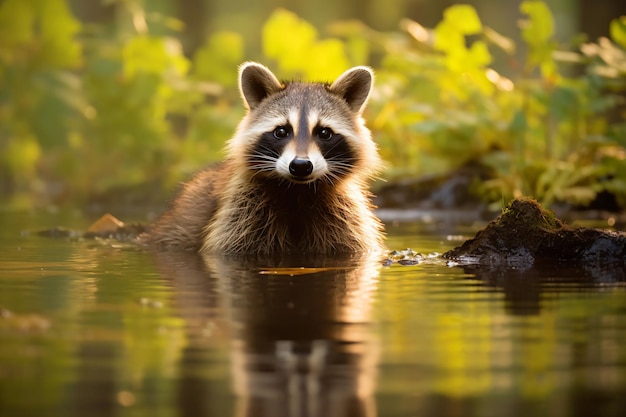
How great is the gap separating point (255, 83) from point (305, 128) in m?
0.69

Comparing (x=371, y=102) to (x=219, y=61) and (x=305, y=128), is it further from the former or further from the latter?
(x=305, y=128)

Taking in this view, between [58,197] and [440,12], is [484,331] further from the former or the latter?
[440,12]

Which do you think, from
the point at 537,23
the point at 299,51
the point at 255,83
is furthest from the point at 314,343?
the point at 299,51

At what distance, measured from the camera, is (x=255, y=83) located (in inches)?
283

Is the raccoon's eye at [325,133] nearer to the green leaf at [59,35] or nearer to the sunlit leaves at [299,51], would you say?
the sunlit leaves at [299,51]

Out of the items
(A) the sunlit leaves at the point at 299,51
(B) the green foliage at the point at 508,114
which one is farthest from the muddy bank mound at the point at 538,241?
(A) the sunlit leaves at the point at 299,51

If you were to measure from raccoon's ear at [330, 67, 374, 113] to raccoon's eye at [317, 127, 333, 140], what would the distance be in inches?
17.9

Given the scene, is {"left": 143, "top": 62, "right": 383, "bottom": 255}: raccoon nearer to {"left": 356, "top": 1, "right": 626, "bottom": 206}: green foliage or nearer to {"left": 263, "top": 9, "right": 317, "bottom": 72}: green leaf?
{"left": 356, "top": 1, "right": 626, "bottom": 206}: green foliage

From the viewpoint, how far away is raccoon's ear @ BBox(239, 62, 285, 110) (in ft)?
23.2

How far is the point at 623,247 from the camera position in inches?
236

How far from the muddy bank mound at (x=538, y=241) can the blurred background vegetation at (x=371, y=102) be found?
3.79 meters

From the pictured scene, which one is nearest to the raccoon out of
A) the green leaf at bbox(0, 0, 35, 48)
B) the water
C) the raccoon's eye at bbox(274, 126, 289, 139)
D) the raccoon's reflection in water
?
the raccoon's eye at bbox(274, 126, 289, 139)

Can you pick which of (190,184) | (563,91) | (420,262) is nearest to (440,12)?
(563,91)

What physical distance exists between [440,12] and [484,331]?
67.7ft
